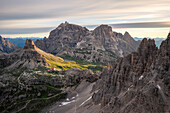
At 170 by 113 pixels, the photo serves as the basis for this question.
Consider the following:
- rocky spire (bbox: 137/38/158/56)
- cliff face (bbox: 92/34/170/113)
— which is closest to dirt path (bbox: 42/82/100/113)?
cliff face (bbox: 92/34/170/113)

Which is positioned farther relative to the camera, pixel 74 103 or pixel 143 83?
pixel 74 103

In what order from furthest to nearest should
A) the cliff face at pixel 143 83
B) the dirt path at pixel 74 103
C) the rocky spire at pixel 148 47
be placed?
the dirt path at pixel 74 103, the rocky spire at pixel 148 47, the cliff face at pixel 143 83

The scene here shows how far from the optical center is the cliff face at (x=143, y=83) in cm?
6500

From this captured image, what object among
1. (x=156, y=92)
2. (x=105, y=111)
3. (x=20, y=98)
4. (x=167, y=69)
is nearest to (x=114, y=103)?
(x=105, y=111)

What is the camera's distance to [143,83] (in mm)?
77562

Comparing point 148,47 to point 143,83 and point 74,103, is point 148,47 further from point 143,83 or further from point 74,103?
point 74,103

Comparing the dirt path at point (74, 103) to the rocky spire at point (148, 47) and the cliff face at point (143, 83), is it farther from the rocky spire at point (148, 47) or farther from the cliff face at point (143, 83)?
the rocky spire at point (148, 47)

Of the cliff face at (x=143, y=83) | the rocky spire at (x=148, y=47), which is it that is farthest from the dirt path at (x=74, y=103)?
the rocky spire at (x=148, y=47)

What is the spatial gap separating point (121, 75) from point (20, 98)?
4892 inches

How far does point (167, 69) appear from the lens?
72.1m

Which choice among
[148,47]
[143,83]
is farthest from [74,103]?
[143,83]

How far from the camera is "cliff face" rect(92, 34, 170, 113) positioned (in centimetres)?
6500

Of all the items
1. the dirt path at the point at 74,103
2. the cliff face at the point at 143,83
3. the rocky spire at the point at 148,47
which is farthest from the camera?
the dirt path at the point at 74,103

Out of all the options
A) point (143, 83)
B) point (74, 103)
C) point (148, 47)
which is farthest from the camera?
point (74, 103)
